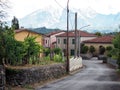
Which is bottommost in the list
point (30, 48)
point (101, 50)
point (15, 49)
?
point (15, 49)

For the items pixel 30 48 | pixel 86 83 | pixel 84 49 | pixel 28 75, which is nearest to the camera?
pixel 28 75

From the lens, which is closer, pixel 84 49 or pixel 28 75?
pixel 28 75

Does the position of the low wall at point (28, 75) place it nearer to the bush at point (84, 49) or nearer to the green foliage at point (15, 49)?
the green foliage at point (15, 49)

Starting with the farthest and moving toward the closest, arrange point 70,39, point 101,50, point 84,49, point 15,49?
1. point 70,39
2. point 84,49
3. point 101,50
4. point 15,49

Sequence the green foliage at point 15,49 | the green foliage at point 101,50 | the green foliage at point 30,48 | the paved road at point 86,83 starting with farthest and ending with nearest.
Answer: the green foliage at point 101,50, the green foliage at point 30,48, the green foliage at point 15,49, the paved road at point 86,83

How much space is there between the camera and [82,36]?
443 feet

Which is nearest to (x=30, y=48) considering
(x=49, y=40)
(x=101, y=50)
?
(x=101, y=50)

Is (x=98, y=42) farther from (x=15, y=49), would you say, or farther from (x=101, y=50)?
(x=15, y=49)

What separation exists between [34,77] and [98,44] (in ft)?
312

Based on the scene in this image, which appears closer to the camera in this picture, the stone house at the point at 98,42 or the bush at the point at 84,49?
the bush at the point at 84,49

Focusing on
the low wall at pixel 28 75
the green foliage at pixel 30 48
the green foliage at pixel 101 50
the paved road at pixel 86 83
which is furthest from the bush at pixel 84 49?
the green foliage at pixel 30 48

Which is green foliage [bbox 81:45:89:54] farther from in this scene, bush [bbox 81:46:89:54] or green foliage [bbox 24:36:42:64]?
green foliage [bbox 24:36:42:64]

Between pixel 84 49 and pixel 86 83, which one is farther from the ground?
pixel 84 49

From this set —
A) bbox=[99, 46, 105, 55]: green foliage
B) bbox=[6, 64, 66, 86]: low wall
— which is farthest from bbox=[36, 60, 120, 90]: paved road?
bbox=[99, 46, 105, 55]: green foliage
